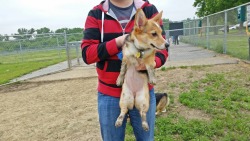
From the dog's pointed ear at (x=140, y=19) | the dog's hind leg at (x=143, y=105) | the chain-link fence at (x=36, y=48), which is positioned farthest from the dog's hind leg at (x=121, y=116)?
the chain-link fence at (x=36, y=48)

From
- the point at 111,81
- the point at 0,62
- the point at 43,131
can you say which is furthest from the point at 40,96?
the point at 0,62

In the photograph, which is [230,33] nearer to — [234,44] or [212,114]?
[234,44]

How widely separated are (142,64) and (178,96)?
4.21 metres

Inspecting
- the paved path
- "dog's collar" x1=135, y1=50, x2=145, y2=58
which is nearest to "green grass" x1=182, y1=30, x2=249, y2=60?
the paved path

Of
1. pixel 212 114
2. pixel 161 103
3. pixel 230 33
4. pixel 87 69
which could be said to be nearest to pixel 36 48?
pixel 87 69

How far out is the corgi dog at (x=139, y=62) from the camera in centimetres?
219

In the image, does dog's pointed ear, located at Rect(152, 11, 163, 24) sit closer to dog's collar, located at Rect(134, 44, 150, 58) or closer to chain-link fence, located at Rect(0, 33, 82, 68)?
dog's collar, located at Rect(134, 44, 150, 58)

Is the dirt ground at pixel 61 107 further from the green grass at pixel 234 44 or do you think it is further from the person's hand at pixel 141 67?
the person's hand at pixel 141 67

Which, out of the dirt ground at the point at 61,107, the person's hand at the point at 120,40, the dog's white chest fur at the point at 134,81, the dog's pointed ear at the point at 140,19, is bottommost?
the dirt ground at the point at 61,107

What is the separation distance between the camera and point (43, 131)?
5.03m

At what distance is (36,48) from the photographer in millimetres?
16781

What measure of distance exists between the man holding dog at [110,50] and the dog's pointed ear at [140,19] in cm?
10

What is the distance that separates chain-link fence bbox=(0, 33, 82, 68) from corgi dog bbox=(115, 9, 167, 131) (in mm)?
12656

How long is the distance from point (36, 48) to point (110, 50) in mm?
15719
